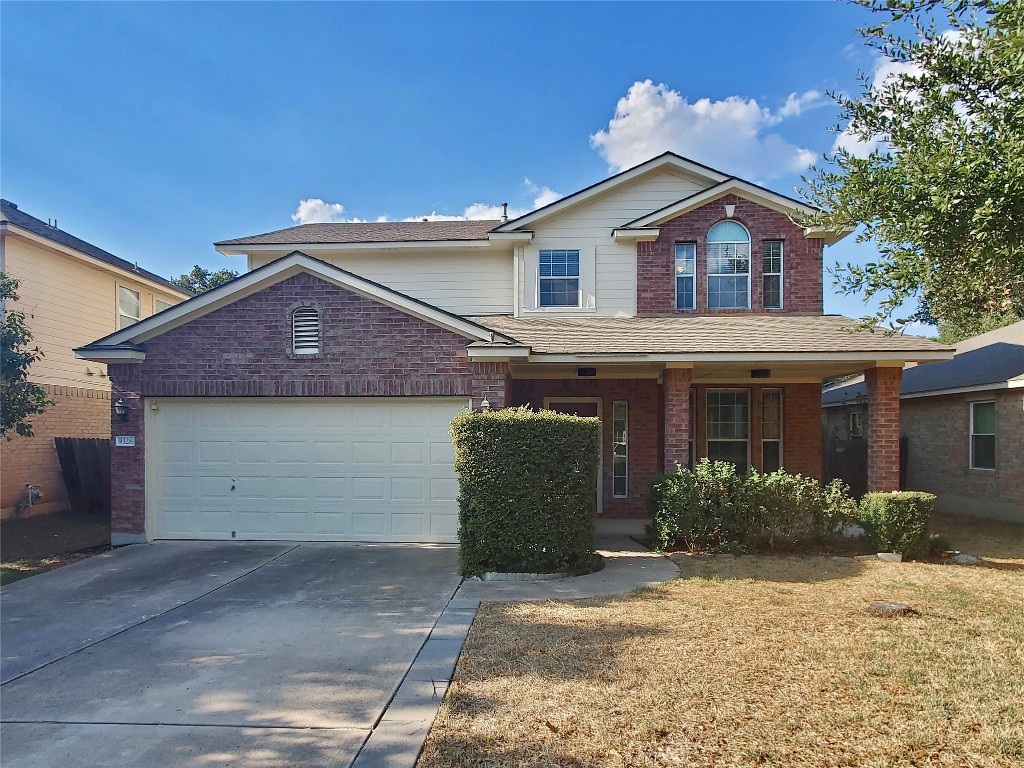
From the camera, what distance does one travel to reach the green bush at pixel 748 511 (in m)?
8.84

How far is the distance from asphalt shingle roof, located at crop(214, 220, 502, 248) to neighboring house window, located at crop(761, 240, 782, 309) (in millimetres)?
5825

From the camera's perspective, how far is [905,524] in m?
8.61

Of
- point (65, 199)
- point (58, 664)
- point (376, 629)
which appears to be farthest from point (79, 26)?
point (376, 629)

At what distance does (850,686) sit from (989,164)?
4359mm

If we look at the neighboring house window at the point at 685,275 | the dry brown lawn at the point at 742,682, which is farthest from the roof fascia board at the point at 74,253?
the neighboring house window at the point at 685,275

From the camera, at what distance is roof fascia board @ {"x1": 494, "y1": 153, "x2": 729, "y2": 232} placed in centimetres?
1198

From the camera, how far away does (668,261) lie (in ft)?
38.6

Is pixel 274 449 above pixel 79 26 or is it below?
below

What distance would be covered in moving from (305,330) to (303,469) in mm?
2365

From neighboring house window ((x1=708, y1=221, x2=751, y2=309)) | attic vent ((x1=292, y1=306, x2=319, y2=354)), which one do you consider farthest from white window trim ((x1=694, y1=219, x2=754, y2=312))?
attic vent ((x1=292, y1=306, x2=319, y2=354))

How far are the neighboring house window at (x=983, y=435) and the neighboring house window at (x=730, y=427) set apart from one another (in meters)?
5.63

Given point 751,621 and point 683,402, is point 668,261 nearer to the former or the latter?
point 683,402

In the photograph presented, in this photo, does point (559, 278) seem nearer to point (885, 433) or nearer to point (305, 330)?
point (305, 330)

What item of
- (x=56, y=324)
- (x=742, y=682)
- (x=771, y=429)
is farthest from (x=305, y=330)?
(x=771, y=429)
